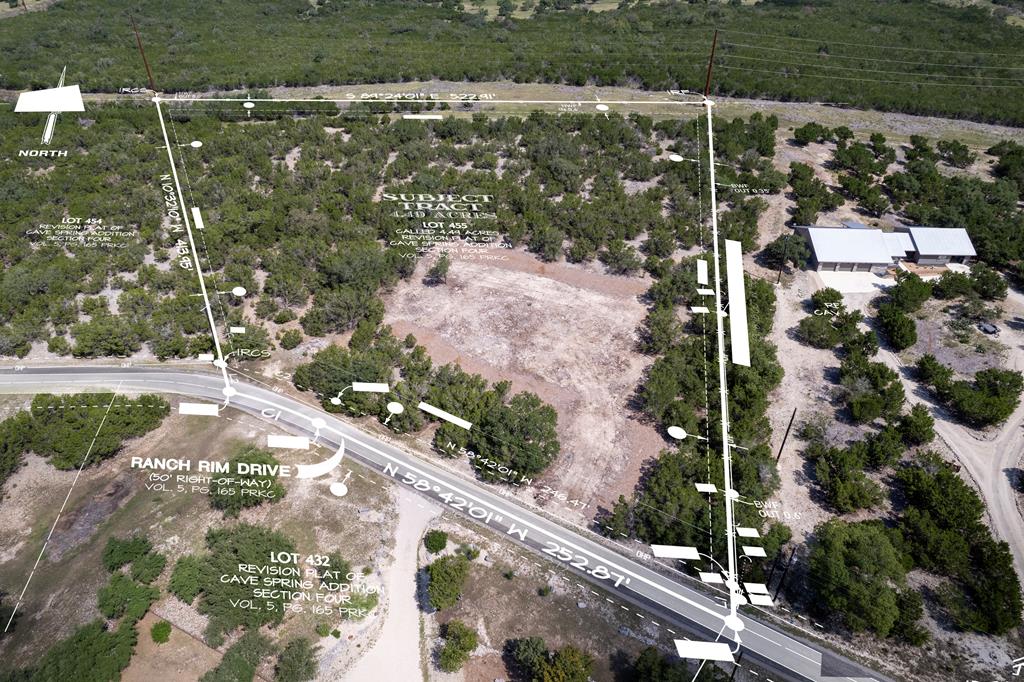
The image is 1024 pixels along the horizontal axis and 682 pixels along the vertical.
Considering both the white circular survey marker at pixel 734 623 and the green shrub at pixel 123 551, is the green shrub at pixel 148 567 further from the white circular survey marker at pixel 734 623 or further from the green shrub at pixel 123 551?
the white circular survey marker at pixel 734 623

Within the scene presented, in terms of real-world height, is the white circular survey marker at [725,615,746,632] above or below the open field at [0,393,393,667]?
below

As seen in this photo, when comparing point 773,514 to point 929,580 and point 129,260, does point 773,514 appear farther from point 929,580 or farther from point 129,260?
point 129,260

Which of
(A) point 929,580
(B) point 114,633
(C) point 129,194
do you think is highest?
(C) point 129,194

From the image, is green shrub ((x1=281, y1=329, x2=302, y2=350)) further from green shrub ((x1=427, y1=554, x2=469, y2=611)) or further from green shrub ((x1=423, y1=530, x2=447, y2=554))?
green shrub ((x1=427, y1=554, x2=469, y2=611))

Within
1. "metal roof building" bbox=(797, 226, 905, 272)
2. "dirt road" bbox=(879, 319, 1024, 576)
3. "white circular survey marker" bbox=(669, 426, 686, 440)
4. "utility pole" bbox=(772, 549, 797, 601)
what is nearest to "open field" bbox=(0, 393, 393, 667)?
"white circular survey marker" bbox=(669, 426, 686, 440)

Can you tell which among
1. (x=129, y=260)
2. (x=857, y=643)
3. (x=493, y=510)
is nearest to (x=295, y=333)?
(x=129, y=260)
